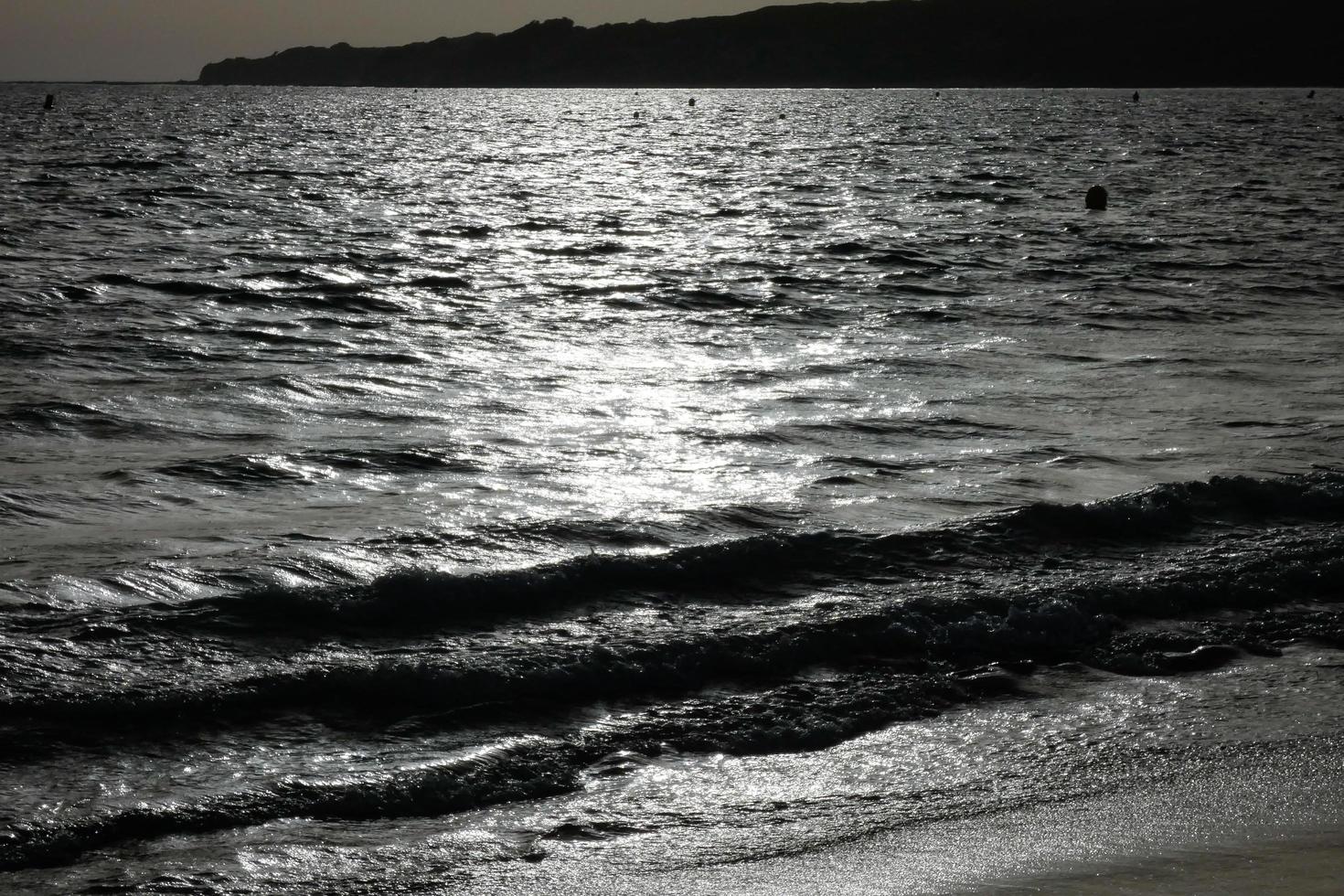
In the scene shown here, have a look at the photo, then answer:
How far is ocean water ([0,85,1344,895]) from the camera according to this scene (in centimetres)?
389

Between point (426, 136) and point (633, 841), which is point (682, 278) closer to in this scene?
point (633, 841)

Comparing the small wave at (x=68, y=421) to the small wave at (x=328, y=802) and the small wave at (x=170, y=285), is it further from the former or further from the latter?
the small wave at (x=170, y=285)

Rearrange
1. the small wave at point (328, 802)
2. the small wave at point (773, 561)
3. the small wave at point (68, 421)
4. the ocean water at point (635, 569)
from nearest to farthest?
the small wave at point (328, 802), the ocean water at point (635, 569), the small wave at point (773, 561), the small wave at point (68, 421)

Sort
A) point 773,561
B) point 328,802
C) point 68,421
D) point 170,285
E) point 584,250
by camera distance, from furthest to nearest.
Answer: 1. point 584,250
2. point 170,285
3. point 68,421
4. point 773,561
5. point 328,802

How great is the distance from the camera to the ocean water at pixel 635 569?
3889 mm

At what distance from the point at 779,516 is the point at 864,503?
571 mm

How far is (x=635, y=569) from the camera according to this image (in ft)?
19.7

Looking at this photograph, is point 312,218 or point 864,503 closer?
point 864,503

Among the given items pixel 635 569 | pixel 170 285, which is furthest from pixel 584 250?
pixel 635 569

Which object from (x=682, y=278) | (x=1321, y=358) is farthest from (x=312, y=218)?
(x=1321, y=358)

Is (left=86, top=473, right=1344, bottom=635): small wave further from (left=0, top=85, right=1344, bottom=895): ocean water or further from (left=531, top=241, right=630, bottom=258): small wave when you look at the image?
(left=531, top=241, right=630, bottom=258): small wave

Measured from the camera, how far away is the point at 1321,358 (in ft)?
37.4

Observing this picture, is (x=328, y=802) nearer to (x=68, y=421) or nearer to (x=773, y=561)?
(x=773, y=561)

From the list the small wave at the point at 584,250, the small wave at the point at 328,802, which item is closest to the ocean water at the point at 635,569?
the small wave at the point at 328,802
